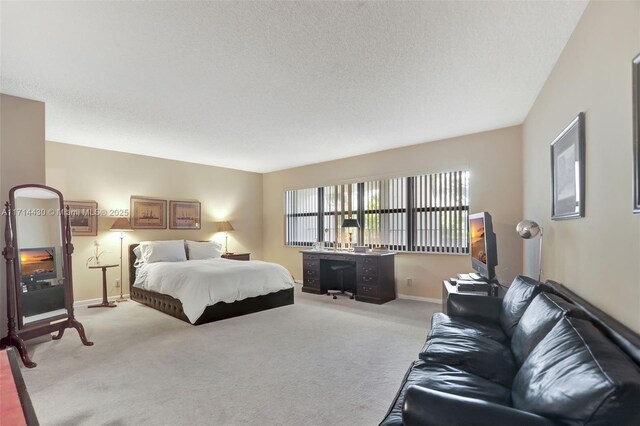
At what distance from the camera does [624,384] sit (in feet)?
3.09

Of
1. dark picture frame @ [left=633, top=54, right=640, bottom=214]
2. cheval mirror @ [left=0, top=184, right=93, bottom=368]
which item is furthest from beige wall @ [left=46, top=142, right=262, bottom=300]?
dark picture frame @ [left=633, top=54, right=640, bottom=214]

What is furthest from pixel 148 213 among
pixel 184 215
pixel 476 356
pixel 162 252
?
pixel 476 356

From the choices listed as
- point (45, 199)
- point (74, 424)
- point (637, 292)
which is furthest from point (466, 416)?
point (45, 199)

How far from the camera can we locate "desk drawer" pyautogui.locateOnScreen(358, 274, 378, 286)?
18.2ft

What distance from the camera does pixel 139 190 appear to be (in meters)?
6.25

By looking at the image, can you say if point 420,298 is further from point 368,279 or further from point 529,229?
point 529,229

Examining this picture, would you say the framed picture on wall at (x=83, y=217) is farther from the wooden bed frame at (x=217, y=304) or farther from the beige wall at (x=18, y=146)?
the beige wall at (x=18, y=146)

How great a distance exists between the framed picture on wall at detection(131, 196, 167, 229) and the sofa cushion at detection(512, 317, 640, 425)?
6455 mm

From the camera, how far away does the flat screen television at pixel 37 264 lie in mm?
3432

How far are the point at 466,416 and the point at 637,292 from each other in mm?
1054

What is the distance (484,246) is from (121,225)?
567cm

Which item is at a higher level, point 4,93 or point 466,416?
point 4,93

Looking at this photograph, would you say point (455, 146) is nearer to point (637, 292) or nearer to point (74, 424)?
point (637, 292)

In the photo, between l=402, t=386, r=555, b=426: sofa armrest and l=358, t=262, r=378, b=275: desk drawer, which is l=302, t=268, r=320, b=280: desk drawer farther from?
l=402, t=386, r=555, b=426: sofa armrest
